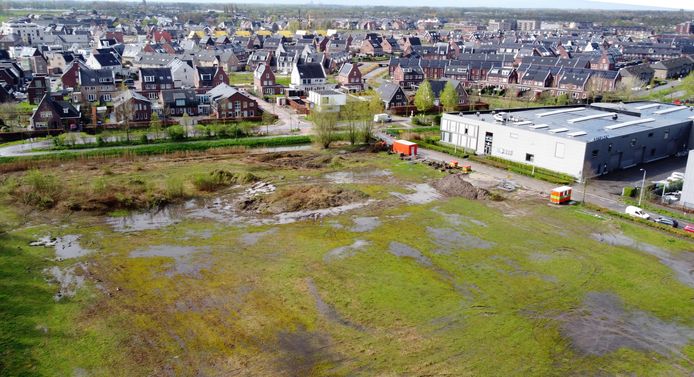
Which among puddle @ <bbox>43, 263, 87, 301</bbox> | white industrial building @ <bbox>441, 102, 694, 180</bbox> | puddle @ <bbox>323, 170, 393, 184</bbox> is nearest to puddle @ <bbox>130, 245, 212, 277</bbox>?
puddle @ <bbox>43, 263, 87, 301</bbox>

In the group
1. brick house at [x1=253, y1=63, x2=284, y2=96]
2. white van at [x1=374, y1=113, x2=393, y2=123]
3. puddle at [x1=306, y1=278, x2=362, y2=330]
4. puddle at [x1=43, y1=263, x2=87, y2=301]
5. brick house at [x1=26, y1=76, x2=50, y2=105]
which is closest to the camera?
puddle at [x1=306, y1=278, x2=362, y2=330]

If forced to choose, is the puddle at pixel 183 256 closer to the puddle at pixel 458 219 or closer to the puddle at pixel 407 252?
the puddle at pixel 407 252

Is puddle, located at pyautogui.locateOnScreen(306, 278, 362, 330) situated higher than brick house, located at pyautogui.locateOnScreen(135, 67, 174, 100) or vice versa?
brick house, located at pyautogui.locateOnScreen(135, 67, 174, 100)

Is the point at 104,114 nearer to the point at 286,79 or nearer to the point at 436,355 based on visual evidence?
the point at 286,79

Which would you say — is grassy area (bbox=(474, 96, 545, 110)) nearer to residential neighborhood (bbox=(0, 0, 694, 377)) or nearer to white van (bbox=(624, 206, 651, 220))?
residential neighborhood (bbox=(0, 0, 694, 377))

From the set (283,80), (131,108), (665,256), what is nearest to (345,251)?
(665,256)

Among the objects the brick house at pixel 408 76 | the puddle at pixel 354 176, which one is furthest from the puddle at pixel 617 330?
the brick house at pixel 408 76

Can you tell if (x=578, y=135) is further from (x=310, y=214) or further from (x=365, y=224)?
(x=310, y=214)

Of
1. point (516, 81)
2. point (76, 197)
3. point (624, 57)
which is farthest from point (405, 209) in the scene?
point (624, 57)
